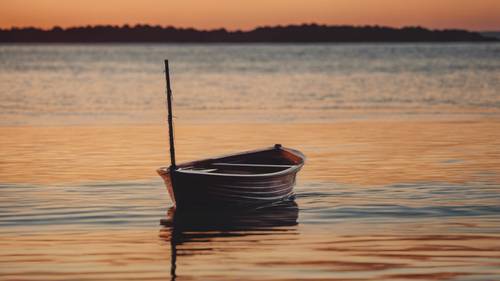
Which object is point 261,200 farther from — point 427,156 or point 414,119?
point 414,119

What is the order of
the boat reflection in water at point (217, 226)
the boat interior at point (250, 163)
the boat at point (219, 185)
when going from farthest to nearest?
the boat interior at point (250, 163) → the boat at point (219, 185) → the boat reflection in water at point (217, 226)

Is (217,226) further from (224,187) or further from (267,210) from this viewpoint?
(267,210)

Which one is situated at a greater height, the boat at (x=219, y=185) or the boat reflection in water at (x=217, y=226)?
the boat at (x=219, y=185)

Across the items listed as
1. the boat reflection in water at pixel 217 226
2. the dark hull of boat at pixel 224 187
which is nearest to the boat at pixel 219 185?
the dark hull of boat at pixel 224 187

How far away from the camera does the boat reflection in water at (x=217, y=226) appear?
715 inches

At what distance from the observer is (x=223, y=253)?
56.7 ft

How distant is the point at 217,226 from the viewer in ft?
65.8

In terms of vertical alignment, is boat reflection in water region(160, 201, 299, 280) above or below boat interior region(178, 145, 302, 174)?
below

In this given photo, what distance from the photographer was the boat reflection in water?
18172 mm

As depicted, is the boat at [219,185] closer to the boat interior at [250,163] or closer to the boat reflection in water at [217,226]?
the boat interior at [250,163]

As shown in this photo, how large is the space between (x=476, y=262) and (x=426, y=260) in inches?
29.9

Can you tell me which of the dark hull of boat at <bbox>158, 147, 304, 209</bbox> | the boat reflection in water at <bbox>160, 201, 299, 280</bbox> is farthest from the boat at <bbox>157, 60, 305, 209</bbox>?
the boat reflection in water at <bbox>160, 201, 299, 280</bbox>

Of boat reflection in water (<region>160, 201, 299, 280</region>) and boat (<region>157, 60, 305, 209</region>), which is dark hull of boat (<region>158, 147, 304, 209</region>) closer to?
boat (<region>157, 60, 305, 209</region>)

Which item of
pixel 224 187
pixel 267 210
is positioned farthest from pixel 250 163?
pixel 224 187
